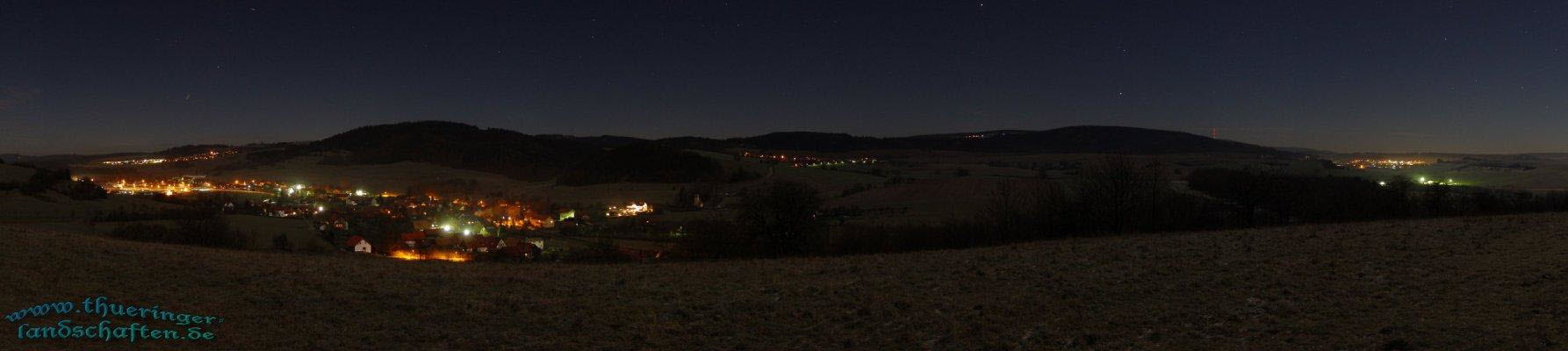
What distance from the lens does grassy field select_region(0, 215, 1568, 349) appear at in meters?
10.4

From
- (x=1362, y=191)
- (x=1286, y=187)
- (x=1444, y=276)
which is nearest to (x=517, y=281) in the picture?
(x=1444, y=276)

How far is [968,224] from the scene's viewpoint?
39812 millimetres

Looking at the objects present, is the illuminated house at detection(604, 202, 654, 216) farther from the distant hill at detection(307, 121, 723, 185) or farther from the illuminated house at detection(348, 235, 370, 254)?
the illuminated house at detection(348, 235, 370, 254)

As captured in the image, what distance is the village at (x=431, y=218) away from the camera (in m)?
36.1

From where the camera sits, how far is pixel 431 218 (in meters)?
56.4

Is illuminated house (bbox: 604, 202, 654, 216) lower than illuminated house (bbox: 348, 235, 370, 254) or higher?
lower

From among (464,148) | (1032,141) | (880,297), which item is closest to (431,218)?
(880,297)

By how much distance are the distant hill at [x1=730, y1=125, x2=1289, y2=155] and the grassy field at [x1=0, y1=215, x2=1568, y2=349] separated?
13474 cm

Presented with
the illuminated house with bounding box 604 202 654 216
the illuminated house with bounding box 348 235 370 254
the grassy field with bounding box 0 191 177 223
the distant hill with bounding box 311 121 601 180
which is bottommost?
the illuminated house with bounding box 604 202 654 216

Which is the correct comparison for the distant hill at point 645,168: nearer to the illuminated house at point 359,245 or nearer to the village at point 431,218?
the village at point 431,218

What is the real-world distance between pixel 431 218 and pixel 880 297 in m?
51.1

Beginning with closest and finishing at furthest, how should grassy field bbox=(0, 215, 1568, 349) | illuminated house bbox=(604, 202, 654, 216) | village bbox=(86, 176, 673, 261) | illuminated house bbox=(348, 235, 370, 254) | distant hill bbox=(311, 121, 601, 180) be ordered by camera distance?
grassy field bbox=(0, 215, 1568, 349) < village bbox=(86, 176, 673, 261) < illuminated house bbox=(348, 235, 370, 254) < illuminated house bbox=(604, 202, 654, 216) < distant hill bbox=(311, 121, 601, 180)

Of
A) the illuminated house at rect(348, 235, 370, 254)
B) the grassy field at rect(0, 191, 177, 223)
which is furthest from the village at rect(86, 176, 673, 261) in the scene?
the grassy field at rect(0, 191, 177, 223)

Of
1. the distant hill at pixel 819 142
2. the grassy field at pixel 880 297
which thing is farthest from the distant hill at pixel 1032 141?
the grassy field at pixel 880 297
